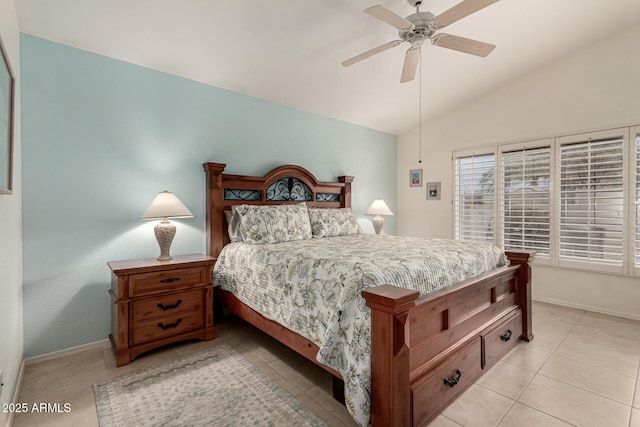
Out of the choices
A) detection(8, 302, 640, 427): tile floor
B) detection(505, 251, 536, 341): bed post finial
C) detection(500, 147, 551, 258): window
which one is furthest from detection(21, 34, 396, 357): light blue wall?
detection(500, 147, 551, 258): window

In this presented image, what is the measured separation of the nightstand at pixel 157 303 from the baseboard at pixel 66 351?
0.44 ft

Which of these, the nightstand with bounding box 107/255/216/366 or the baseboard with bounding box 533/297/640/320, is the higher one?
the nightstand with bounding box 107/255/216/366

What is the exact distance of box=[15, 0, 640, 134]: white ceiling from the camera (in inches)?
91.7

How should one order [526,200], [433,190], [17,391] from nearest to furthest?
1. [17,391]
2. [526,200]
3. [433,190]

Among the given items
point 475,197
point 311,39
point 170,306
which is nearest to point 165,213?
point 170,306

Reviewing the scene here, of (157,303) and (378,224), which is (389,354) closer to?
Answer: (157,303)

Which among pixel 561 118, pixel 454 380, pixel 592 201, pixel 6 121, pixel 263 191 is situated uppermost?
pixel 561 118

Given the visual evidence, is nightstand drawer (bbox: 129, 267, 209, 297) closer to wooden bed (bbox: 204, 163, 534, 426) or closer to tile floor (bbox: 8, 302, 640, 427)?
wooden bed (bbox: 204, 163, 534, 426)

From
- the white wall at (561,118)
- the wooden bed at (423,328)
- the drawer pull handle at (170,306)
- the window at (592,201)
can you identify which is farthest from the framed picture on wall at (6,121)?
the window at (592,201)

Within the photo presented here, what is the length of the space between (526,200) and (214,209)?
383cm

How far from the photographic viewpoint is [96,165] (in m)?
2.62

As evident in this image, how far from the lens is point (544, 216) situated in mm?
3867

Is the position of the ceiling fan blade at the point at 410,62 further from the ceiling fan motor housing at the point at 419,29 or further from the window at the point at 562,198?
the window at the point at 562,198

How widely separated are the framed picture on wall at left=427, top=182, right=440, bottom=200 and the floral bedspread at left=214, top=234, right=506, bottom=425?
225 cm
